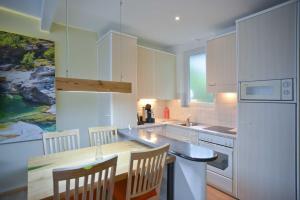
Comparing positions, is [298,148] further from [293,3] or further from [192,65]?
[192,65]

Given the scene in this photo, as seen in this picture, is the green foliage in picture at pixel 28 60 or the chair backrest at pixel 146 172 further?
the green foliage in picture at pixel 28 60

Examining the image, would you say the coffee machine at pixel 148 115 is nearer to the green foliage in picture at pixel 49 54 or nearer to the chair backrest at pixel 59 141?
the chair backrest at pixel 59 141

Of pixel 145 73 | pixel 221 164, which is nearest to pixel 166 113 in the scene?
pixel 145 73

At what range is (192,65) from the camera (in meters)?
3.62

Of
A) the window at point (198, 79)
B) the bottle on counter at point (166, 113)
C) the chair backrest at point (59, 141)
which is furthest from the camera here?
the bottle on counter at point (166, 113)

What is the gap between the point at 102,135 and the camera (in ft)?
7.61

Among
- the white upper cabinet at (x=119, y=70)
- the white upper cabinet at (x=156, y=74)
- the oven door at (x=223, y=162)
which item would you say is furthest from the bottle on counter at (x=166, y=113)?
the oven door at (x=223, y=162)

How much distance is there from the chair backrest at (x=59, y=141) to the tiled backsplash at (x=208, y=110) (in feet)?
5.55

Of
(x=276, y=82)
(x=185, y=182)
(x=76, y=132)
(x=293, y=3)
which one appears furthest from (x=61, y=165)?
(x=293, y=3)

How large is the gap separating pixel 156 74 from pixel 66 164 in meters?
2.38

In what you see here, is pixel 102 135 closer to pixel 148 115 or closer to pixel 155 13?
pixel 148 115

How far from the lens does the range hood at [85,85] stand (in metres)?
1.37

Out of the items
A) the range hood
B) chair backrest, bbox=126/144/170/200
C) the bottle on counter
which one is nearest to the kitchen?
the range hood

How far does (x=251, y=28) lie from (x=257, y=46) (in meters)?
0.25
